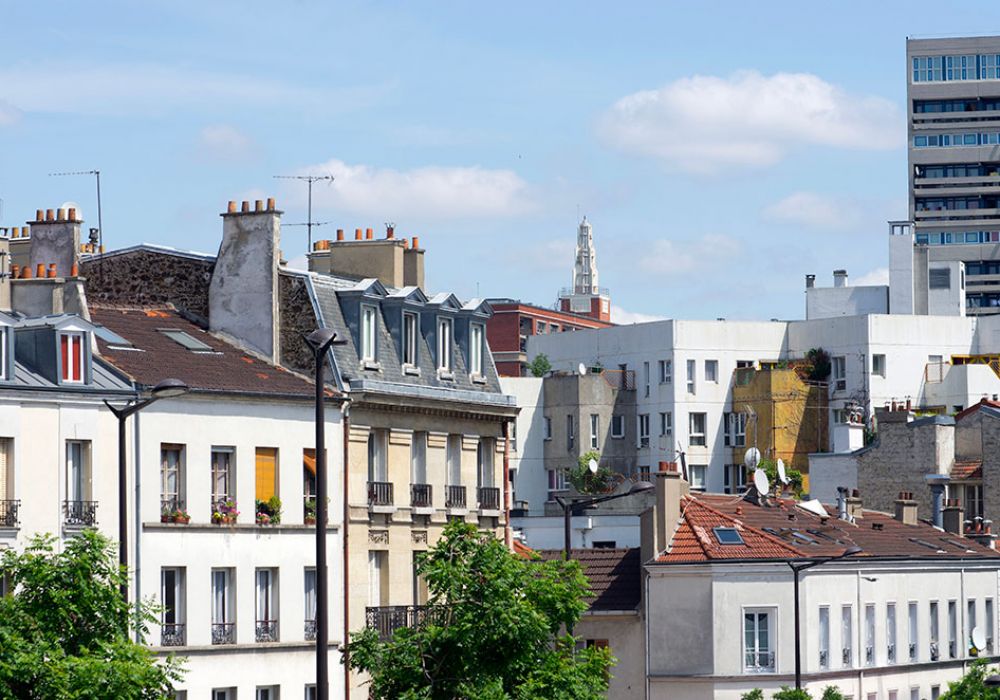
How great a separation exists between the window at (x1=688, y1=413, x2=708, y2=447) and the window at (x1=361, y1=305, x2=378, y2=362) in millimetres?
76078

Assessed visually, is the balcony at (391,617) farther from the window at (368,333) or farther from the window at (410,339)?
the window at (410,339)

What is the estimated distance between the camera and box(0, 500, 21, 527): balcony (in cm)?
4841

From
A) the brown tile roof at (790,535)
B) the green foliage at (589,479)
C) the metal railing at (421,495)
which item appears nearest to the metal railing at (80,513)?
the metal railing at (421,495)

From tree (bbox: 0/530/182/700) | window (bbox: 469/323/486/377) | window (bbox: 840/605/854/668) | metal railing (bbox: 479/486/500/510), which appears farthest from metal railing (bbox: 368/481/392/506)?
window (bbox: 840/605/854/668)

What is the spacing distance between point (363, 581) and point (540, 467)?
77.4 m

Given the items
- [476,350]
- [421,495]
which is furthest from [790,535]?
[421,495]

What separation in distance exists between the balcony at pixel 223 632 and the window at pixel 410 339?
10.0m

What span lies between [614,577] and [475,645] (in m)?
26.5

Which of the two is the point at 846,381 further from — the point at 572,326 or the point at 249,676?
the point at 249,676

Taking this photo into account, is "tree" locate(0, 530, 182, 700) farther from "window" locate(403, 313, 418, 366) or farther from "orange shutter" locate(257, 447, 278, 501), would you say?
"window" locate(403, 313, 418, 366)

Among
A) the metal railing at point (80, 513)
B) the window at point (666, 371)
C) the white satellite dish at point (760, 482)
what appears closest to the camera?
the metal railing at point (80, 513)

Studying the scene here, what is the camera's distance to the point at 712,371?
135 metres

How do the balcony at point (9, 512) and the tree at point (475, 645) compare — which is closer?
the tree at point (475, 645)

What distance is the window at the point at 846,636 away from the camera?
2827 inches
